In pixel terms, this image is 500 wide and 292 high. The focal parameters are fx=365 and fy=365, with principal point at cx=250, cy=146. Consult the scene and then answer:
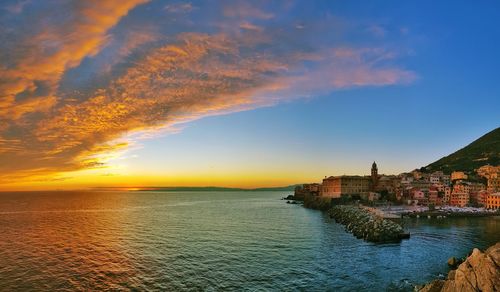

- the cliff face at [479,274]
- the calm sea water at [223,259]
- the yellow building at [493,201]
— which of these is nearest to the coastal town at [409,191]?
the yellow building at [493,201]

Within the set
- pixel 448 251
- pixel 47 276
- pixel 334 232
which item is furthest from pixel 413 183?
pixel 47 276

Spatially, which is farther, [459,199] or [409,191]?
[409,191]

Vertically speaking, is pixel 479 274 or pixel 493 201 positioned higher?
pixel 493 201

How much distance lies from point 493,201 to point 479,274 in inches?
5500

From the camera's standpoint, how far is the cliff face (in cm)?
2570

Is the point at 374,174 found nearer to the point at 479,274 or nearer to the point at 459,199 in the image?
the point at 459,199

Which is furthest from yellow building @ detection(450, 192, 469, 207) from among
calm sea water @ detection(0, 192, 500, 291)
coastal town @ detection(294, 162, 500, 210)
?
calm sea water @ detection(0, 192, 500, 291)

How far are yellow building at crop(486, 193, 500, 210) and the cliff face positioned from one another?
434ft

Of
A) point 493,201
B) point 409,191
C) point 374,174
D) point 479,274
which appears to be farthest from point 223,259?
point 374,174

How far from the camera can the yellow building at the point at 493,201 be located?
13925 cm

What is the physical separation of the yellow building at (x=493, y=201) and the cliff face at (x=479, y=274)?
132242 millimetres

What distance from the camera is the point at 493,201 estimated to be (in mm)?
142000

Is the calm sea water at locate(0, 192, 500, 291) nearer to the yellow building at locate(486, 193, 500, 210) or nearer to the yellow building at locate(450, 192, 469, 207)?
the yellow building at locate(486, 193, 500, 210)

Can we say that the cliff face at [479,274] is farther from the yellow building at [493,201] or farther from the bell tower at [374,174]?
the bell tower at [374,174]
